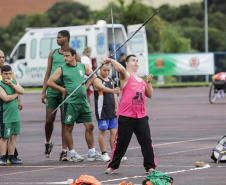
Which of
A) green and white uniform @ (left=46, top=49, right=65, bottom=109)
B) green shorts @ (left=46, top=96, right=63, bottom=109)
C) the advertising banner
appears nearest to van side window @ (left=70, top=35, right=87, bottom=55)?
the advertising banner

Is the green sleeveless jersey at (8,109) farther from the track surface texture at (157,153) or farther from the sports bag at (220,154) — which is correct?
the sports bag at (220,154)

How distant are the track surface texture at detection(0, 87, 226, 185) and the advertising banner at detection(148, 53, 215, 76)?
61.7 feet

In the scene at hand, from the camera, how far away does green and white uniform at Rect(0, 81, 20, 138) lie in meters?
11.0

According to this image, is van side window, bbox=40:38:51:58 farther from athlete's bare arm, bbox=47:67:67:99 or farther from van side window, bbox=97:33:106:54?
athlete's bare arm, bbox=47:67:67:99

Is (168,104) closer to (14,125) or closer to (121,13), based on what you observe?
(14,125)

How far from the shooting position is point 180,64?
4084cm

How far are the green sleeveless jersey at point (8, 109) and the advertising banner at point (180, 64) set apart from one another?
2958 cm

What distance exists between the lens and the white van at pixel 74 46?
31.6 m

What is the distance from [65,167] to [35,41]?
23822mm

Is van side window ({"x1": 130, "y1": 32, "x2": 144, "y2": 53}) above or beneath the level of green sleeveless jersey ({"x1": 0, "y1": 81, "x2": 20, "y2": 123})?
above

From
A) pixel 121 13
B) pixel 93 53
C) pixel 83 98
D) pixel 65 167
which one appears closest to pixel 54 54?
pixel 83 98

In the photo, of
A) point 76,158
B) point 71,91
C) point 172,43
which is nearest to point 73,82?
point 71,91

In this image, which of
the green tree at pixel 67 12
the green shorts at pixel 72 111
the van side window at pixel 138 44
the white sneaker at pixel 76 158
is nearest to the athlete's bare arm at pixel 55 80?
the green shorts at pixel 72 111

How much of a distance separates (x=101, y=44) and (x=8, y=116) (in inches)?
814
